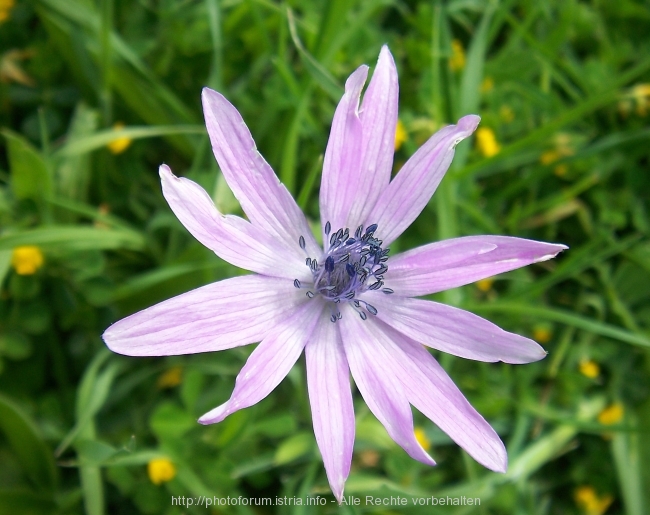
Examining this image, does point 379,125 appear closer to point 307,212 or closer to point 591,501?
point 307,212

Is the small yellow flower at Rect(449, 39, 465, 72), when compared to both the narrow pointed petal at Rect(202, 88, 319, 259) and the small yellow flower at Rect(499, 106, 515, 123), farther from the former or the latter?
the narrow pointed petal at Rect(202, 88, 319, 259)

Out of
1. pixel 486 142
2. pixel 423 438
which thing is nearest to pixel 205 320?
pixel 423 438

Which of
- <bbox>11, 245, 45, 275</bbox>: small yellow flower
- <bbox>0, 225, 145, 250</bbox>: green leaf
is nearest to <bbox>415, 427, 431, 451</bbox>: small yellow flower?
<bbox>0, 225, 145, 250</bbox>: green leaf

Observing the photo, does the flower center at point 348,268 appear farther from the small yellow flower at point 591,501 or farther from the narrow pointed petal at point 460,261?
the small yellow flower at point 591,501

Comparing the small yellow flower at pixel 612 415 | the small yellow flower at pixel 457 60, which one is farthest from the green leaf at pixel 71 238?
the small yellow flower at pixel 612 415

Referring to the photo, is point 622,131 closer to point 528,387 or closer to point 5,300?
point 528,387

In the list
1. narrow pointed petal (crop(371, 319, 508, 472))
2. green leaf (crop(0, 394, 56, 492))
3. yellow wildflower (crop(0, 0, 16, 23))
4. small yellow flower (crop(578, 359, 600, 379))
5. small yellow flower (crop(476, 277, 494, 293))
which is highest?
yellow wildflower (crop(0, 0, 16, 23))

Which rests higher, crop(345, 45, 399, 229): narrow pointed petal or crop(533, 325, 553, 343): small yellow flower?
crop(533, 325, 553, 343): small yellow flower
